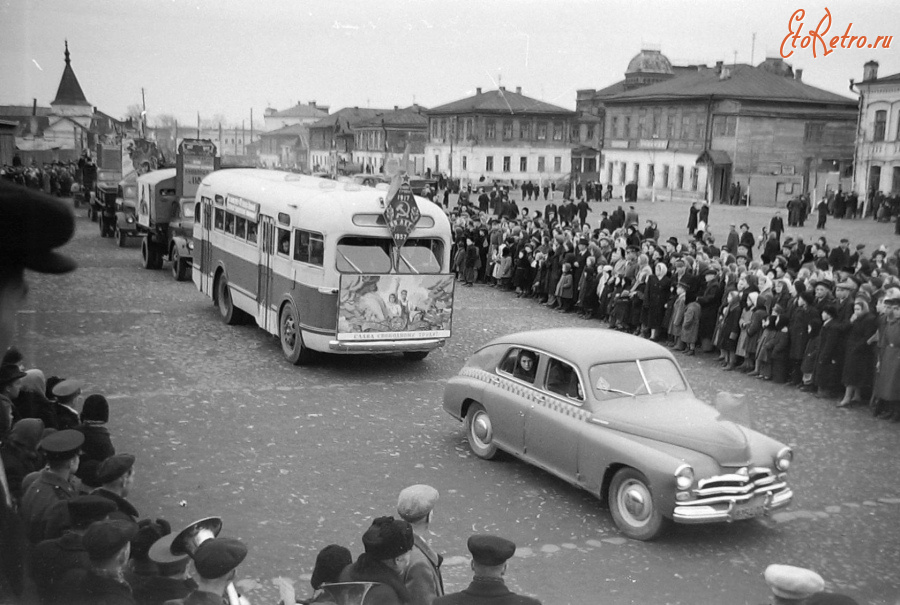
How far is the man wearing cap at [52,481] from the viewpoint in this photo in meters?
4.59

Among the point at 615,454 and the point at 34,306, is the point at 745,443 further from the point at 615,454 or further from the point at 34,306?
the point at 34,306

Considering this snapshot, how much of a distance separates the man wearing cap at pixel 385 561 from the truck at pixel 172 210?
18.4 metres

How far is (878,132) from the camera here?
910 inches

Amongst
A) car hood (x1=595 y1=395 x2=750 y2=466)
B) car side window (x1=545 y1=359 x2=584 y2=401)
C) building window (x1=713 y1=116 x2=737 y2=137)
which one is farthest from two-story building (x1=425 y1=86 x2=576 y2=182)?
car hood (x1=595 y1=395 x2=750 y2=466)

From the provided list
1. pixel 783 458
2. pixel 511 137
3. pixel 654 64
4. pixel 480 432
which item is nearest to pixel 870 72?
pixel 480 432

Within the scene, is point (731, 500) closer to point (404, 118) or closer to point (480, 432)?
point (480, 432)

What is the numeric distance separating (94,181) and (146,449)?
91.0 ft

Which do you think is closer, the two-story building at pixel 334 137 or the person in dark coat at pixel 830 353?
the person in dark coat at pixel 830 353

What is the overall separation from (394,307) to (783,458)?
21.7ft

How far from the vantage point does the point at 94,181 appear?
34.2 m

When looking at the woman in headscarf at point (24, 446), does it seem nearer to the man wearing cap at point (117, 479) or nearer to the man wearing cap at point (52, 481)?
the man wearing cap at point (52, 481)

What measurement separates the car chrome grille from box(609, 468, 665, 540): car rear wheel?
0.35 m

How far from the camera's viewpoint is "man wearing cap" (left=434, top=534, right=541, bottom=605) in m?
3.93

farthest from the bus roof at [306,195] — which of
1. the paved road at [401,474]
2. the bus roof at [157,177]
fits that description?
the bus roof at [157,177]
